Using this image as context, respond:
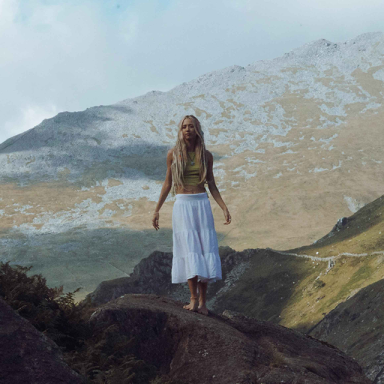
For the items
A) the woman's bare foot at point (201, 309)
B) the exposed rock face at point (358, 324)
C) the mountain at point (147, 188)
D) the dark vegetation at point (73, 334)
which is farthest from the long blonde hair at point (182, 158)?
the mountain at point (147, 188)

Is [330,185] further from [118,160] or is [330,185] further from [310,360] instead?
[310,360]

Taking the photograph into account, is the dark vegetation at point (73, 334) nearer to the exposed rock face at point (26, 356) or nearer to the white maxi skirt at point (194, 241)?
the exposed rock face at point (26, 356)

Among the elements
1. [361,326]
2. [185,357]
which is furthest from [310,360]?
[361,326]

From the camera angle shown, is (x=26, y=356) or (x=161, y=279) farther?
(x=161, y=279)

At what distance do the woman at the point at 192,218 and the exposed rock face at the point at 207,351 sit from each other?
2.48 ft

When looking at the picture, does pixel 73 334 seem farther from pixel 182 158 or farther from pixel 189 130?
pixel 189 130

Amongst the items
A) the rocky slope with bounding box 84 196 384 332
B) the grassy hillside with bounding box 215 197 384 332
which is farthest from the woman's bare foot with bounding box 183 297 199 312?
the grassy hillside with bounding box 215 197 384 332

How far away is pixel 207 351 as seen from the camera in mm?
7078

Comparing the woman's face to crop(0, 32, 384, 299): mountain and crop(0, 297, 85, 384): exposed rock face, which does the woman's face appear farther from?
crop(0, 32, 384, 299): mountain

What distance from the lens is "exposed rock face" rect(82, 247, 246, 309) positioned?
2263 inches

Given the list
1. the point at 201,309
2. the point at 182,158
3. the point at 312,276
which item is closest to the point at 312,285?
the point at 312,276

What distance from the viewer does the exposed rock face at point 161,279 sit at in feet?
189

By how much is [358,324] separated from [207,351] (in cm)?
1903

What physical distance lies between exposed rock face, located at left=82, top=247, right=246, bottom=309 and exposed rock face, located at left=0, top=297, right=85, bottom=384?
50.5 metres
